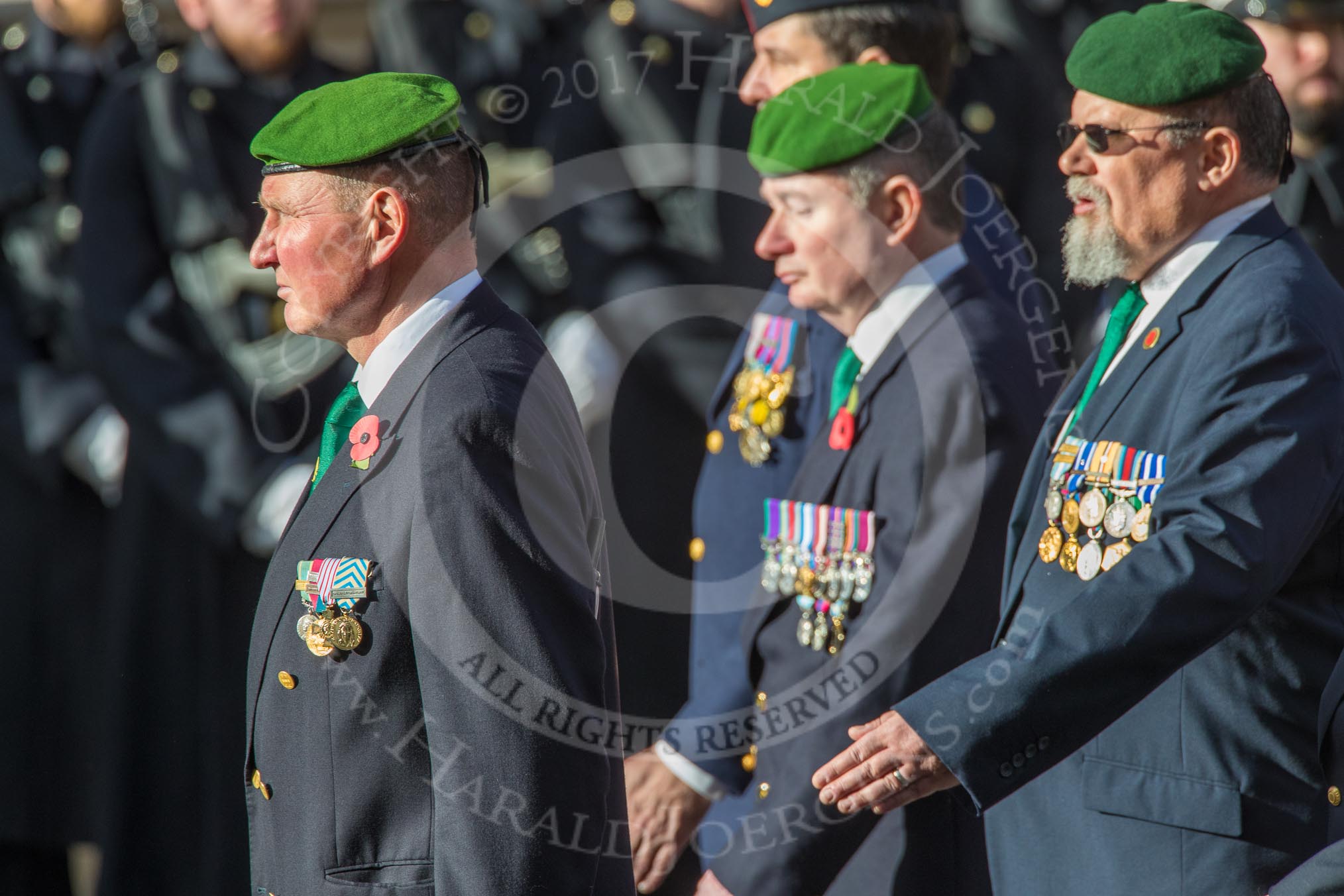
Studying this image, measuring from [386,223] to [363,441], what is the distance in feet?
0.95

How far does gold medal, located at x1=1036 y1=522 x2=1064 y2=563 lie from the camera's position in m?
2.55

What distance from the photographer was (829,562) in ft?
9.31

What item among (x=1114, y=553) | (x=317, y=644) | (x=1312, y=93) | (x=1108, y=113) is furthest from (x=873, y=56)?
(x=317, y=644)

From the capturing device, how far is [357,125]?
2254mm

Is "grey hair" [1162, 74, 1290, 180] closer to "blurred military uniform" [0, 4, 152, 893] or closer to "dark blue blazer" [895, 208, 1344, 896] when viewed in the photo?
"dark blue blazer" [895, 208, 1344, 896]

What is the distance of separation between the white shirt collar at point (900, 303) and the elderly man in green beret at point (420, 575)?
72 cm

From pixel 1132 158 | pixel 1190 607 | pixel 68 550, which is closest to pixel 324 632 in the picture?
pixel 1190 607

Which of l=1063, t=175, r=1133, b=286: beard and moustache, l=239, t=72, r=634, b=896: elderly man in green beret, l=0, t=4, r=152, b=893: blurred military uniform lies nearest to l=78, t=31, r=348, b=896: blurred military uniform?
l=0, t=4, r=152, b=893: blurred military uniform

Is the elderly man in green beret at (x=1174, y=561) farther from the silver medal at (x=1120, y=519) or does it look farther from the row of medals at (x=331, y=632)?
the row of medals at (x=331, y=632)

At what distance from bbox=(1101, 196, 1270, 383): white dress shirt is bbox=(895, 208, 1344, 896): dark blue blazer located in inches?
→ 2.9

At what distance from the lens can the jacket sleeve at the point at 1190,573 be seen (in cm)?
227

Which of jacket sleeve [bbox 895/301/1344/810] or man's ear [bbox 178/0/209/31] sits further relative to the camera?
man's ear [bbox 178/0/209/31]

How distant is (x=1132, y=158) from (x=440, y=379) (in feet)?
3.73

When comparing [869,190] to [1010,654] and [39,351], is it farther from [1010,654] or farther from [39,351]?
[39,351]
